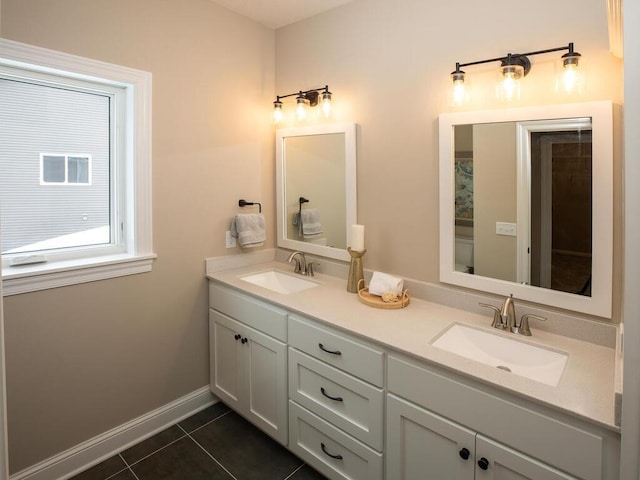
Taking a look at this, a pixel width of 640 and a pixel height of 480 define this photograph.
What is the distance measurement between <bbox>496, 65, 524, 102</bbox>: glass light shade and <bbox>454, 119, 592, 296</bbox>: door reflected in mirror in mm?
121

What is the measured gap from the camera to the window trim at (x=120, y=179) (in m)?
1.75

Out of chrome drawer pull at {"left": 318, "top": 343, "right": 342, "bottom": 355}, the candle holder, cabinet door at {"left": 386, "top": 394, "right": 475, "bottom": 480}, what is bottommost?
cabinet door at {"left": 386, "top": 394, "right": 475, "bottom": 480}

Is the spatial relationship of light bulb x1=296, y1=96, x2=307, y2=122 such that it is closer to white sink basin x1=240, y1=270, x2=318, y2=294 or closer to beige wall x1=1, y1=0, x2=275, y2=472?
beige wall x1=1, y1=0, x2=275, y2=472

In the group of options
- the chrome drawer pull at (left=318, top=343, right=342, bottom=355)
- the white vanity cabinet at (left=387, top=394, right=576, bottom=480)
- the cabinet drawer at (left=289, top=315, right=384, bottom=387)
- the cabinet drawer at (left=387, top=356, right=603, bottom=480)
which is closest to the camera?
the cabinet drawer at (left=387, top=356, right=603, bottom=480)

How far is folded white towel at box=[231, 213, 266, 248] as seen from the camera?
8.34 feet

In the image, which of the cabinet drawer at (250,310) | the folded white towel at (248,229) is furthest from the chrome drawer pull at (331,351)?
the folded white towel at (248,229)

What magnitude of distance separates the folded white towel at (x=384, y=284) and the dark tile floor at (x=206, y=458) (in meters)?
0.96

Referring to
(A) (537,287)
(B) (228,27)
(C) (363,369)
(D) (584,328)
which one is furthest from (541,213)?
(B) (228,27)

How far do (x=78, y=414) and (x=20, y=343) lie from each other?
479mm

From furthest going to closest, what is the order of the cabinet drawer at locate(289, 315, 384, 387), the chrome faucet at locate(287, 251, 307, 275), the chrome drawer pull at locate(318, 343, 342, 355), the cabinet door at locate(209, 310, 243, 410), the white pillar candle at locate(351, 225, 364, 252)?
1. the chrome faucet at locate(287, 251, 307, 275)
2. the cabinet door at locate(209, 310, 243, 410)
3. the white pillar candle at locate(351, 225, 364, 252)
4. the chrome drawer pull at locate(318, 343, 342, 355)
5. the cabinet drawer at locate(289, 315, 384, 387)

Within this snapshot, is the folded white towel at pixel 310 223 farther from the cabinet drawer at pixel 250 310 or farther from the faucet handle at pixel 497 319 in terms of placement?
the faucet handle at pixel 497 319

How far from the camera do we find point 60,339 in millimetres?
1902

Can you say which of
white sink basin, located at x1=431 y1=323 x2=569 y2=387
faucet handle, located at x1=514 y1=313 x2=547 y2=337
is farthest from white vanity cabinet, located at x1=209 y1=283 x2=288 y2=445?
faucet handle, located at x1=514 y1=313 x2=547 y2=337

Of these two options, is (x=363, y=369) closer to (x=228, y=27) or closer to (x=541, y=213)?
(x=541, y=213)
